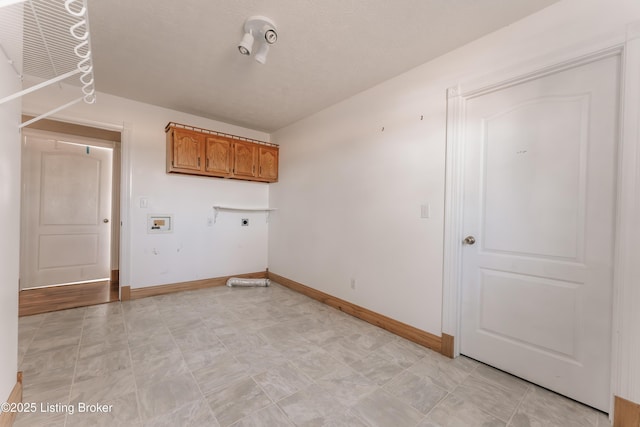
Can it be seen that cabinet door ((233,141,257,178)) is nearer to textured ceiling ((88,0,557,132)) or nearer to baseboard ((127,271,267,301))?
textured ceiling ((88,0,557,132))

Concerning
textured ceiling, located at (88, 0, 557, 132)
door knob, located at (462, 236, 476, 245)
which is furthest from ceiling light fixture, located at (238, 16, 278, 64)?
door knob, located at (462, 236, 476, 245)

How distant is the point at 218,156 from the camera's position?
12.1ft

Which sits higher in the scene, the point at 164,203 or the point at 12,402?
the point at 164,203

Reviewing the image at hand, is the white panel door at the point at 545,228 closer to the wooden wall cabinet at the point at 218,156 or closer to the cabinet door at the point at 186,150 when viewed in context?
the wooden wall cabinet at the point at 218,156

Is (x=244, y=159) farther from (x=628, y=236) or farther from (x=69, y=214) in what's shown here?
(x=628, y=236)

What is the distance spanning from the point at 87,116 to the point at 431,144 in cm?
386

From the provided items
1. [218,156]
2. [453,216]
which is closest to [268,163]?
[218,156]

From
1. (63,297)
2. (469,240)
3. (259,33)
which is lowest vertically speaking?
(63,297)

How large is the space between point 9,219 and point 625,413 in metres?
3.40

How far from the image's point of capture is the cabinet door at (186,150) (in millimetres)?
3332

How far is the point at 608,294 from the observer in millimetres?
1510

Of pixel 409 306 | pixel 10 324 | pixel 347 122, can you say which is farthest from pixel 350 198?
pixel 10 324

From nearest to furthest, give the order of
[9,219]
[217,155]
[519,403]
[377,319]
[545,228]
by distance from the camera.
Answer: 1. [9,219]
2. [519,403]
3. [545,228]
4. [377,319]
5. [217,155]

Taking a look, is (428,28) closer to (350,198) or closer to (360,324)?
(350,198)
